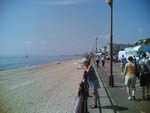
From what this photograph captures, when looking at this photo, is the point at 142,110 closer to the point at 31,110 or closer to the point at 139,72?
the point at 139,72

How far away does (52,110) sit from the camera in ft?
16.7

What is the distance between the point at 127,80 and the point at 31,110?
3893mm

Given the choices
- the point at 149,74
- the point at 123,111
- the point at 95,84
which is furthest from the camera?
the point at 149,74

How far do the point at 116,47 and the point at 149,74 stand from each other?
294 feet

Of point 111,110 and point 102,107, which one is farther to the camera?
point 102,107

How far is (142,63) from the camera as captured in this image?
4965 millimetres

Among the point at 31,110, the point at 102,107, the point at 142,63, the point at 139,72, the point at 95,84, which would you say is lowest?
the point at 31,110

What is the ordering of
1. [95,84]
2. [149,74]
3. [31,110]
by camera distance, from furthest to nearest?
[31,110] < [149,74] < [95,84]

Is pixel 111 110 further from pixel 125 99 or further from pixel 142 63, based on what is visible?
pixel 142 63

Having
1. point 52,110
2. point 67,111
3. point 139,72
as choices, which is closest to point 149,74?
point 139,72

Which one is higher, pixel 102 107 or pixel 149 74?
pixel 149 74

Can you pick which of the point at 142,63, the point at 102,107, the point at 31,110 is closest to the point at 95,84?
the point at 102,107

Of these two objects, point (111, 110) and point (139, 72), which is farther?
point (139, 72)

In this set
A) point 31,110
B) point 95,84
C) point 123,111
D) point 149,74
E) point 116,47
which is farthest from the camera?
point 116,47
